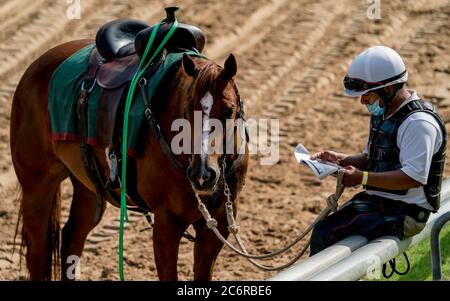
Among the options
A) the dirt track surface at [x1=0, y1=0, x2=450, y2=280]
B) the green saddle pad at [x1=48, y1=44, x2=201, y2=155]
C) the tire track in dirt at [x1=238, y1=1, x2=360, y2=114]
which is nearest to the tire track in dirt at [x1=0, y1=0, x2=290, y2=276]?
the dirt track surface at [x1=0, y1=0, x2=450, y2=280]

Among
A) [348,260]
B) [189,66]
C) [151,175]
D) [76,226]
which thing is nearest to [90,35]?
[76,226]

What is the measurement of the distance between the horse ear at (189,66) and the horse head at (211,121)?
0.06 metres

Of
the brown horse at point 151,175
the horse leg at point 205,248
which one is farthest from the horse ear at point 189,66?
the horse leg at point 205,248

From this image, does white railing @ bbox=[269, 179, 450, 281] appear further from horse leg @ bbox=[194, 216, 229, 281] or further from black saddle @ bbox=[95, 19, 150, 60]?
black saddle @ bbox=[95, 19, 150, 60]

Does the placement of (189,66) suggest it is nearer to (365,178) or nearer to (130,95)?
(130,95)

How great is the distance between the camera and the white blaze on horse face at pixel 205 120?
5234 mm

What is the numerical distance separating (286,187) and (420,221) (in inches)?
178

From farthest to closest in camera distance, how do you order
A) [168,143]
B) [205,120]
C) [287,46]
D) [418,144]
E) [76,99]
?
[287,46]
[76,99]
[168,143]
[205,120]
[418,144]

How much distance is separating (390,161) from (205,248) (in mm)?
1633

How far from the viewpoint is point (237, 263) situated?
25.8 feet

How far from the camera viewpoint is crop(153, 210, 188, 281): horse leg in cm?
595

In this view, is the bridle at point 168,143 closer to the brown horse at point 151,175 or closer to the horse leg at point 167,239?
the brown horse at point 151,175

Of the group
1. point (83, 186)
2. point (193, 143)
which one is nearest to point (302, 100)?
point (83, 186)

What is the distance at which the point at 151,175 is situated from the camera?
599 cm
